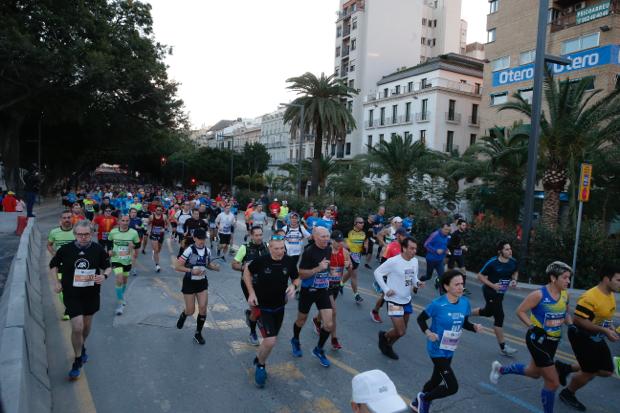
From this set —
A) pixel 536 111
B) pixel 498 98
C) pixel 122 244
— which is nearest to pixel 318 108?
pixel 498 98

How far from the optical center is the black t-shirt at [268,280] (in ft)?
17.7

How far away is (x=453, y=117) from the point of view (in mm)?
41688

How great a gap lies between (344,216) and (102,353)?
18114 millimetres

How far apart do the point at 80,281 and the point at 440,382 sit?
431 cm

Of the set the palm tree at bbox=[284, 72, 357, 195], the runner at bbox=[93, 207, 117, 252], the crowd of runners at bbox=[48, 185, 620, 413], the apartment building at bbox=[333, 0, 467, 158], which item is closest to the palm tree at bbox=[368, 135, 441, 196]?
the palm tree at bbox=[284, 72, 357, 195]

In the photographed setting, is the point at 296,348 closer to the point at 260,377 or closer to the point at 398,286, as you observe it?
the point at 260,377

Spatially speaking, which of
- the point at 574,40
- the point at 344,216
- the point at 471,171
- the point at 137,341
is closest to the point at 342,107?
the point at 344,216

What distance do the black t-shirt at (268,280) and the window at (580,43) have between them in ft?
97.4

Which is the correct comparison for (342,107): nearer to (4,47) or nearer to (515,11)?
(515,11)

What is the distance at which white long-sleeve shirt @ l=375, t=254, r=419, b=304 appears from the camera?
608cm

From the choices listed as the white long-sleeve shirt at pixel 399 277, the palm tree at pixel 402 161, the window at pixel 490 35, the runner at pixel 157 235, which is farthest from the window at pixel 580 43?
the white long-sleeve shirt at pixel 399 277

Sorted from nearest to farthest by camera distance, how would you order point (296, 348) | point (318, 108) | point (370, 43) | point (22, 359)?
point (22, 359) → point (296, 348) → point (318, 108) → point (370, 43)

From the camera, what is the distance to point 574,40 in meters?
28.2

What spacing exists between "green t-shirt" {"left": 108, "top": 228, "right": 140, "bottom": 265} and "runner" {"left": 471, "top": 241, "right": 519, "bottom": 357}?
6118mm
